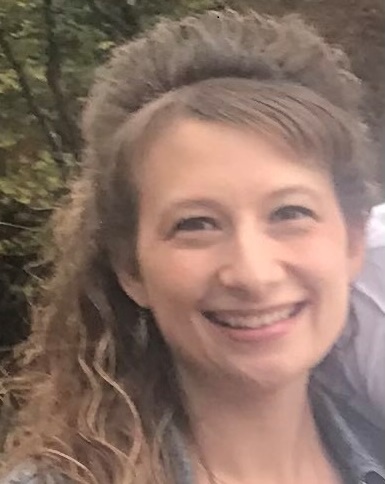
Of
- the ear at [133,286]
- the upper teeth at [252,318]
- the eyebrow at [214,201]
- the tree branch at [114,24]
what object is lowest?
the ear at [133,286]

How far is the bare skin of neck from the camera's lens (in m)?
0.56

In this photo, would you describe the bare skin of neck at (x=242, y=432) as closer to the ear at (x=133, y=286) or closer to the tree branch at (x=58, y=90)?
the ear at (x=133, y=286)

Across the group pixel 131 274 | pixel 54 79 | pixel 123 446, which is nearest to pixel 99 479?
pixel 123 446

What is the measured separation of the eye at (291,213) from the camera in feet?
1.77

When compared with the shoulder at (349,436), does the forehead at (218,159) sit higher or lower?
higher

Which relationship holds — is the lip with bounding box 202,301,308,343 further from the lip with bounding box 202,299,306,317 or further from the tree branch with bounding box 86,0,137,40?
the tree branch with bounding box 86,0,137,40

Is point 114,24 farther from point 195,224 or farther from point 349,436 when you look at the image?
point 349,436

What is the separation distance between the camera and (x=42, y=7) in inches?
22.2

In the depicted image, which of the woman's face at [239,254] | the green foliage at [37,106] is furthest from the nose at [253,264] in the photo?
the green foliage at [37,106]

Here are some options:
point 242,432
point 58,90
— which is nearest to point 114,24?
point 58,90

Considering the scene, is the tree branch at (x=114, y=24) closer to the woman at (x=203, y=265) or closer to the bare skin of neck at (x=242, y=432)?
the woman at (x=203, y=265)

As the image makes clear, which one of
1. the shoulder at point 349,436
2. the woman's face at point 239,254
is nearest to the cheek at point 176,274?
the woman's face at point 239,254

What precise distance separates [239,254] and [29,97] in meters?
0.16

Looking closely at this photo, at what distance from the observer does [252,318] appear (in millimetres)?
545
